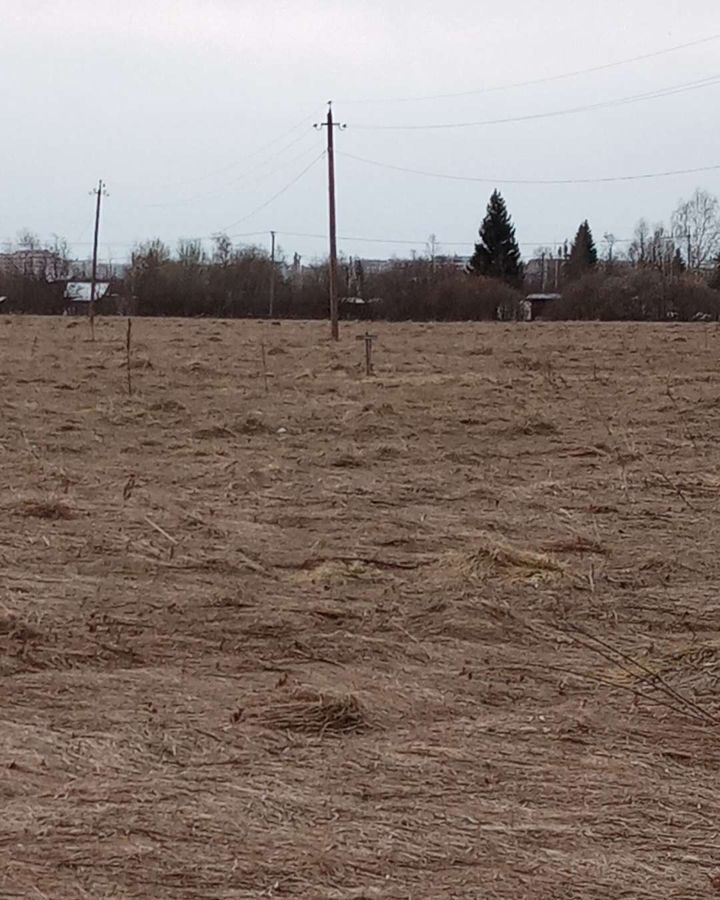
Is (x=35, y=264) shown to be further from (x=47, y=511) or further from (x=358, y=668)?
(x=358, y=668)

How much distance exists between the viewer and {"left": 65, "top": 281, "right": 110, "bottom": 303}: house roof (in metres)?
65.3

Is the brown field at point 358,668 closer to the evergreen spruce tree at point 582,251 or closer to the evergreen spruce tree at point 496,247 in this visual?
the evergreen spruce tree at point 496,247

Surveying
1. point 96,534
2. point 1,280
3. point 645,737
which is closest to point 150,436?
point 96,534

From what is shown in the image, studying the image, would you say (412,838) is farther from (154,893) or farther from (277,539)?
(277,539)

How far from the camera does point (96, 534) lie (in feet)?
22.3

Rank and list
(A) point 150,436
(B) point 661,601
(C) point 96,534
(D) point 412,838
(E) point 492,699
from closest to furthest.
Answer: (D) point 412,838 → (E) point 492,699 → (B) point 661,601 → (C) point 96,534 → (A) point 150,436

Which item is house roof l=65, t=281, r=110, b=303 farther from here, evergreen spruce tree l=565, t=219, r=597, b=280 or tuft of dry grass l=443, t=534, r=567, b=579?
tuft of dry grass l=443, t=534, r=567, b=579

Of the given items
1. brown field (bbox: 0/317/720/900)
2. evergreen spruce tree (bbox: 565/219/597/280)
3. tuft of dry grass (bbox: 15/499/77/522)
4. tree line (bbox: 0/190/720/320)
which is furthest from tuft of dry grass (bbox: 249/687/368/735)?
evergreen spruce tree (bbox: 565/219/597/280)

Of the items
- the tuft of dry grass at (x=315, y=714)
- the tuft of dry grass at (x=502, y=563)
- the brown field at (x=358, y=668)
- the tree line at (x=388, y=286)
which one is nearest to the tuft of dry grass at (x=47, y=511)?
the brown field at (x=358, y=668)

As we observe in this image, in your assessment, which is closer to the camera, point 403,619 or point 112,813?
point 112,813

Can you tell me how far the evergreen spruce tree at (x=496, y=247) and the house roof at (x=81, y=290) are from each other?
22.6 metres

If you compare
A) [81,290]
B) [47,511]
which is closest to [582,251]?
[81,290]

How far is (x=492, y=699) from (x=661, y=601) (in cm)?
171

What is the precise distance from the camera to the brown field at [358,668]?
9.78 ft
